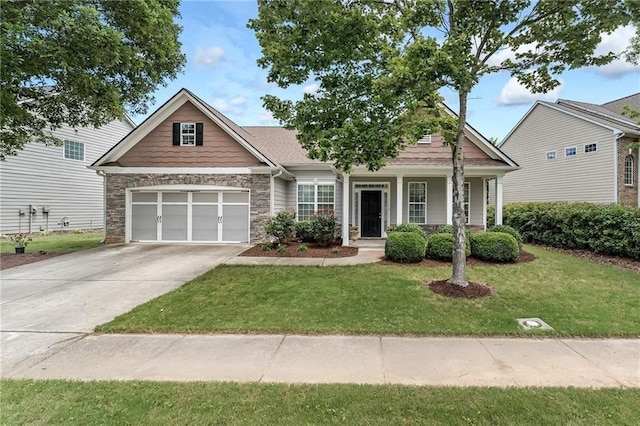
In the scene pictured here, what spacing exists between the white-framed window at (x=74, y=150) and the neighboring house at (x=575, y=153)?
2716 cm

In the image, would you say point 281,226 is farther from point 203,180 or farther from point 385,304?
point 385,304

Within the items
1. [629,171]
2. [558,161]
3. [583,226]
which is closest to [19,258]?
[583,226]

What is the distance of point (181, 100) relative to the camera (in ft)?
44.3

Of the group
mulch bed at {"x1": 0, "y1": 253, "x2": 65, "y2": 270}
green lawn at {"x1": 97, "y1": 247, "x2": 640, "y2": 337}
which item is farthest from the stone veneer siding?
green lawn at {"x1": 97, "y1": 247, "x2": 640, "y2": 337}

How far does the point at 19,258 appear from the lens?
10406 mm

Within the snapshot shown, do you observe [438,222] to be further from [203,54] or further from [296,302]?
[203,54]

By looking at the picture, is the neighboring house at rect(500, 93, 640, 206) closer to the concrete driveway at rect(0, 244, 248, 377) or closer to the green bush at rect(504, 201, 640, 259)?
the green bush at rect(504, 201, 640, 259)

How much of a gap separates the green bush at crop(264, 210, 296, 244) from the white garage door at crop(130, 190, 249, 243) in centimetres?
188

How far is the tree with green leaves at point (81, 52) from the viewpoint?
7.45m

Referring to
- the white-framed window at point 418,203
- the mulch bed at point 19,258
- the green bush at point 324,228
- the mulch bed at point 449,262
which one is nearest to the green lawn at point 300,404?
the mulch bed at point 449,262

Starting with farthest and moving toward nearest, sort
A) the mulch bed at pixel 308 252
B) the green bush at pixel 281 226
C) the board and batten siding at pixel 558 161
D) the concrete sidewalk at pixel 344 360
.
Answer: the board and batten siding at pixel 558 161
the green bush at pixel 281 226
the mulch bed at pixel 308 252
the concrete sidewalk at pixel 344 360

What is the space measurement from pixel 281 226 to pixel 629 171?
55.6 ft

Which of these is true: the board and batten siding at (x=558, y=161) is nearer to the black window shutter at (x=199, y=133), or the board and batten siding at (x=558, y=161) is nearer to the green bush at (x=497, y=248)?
the green bush at (x=497, y=248)

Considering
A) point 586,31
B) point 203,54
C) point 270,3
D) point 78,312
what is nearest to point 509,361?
point 586,31
